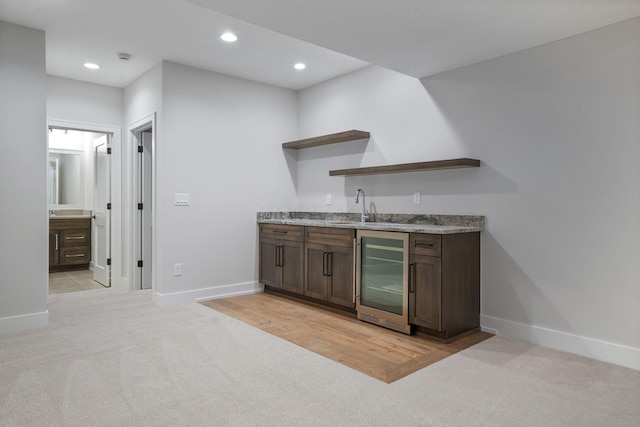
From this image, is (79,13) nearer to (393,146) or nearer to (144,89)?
(144,89)

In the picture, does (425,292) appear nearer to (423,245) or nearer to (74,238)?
(423,245)

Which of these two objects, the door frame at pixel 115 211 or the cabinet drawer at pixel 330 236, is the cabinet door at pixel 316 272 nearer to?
the cabinet drawer at pixel 330 236

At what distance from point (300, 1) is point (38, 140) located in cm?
261

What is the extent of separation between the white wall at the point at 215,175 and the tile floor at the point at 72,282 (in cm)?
167

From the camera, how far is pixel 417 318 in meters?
3.28

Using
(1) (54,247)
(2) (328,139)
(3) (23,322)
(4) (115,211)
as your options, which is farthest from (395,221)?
(1) (54,247)

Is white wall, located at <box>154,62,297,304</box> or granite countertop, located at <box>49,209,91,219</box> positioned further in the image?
granite countertop, located at <box>49,209,91,219</box>

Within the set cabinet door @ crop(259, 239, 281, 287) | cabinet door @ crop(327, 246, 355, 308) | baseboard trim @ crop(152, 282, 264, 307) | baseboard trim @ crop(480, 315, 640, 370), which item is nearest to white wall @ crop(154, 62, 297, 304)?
baseboard trim @ crop(152, 282, 264, 307)

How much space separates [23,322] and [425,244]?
3.36 metres

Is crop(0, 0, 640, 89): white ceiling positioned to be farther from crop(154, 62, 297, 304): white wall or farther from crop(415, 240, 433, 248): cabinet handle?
crop(415, 240, 433, 248): cabinet handle

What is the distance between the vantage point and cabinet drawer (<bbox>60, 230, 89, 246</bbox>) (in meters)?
6.57

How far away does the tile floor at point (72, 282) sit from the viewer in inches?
207

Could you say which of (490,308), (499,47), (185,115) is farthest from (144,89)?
(490,308)

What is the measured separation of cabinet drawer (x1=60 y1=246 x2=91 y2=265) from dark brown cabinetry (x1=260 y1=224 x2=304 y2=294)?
357 cm
